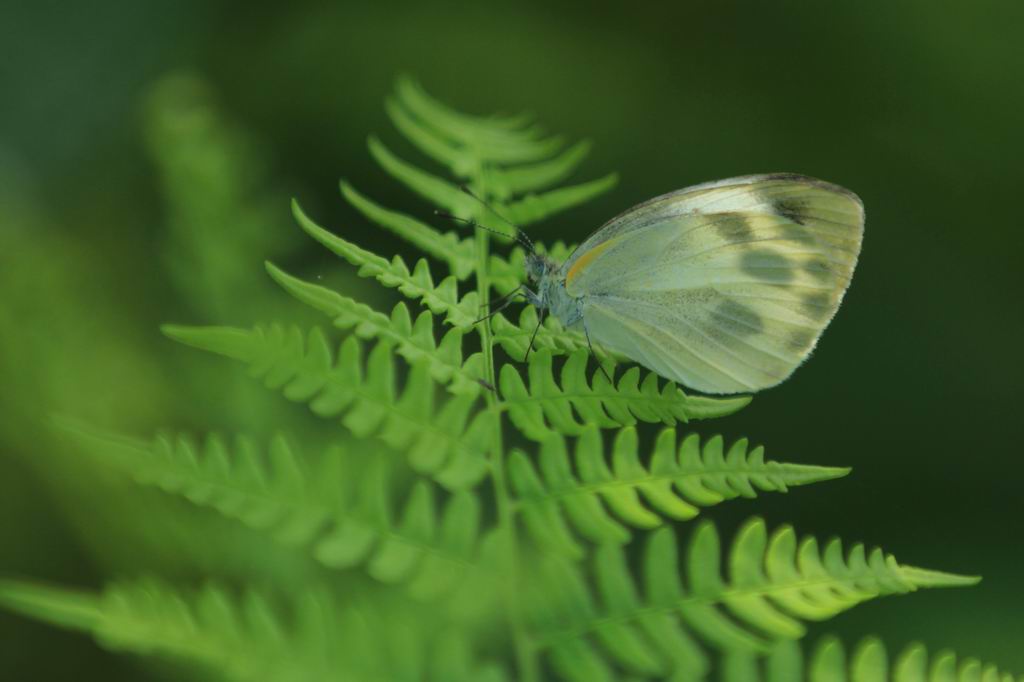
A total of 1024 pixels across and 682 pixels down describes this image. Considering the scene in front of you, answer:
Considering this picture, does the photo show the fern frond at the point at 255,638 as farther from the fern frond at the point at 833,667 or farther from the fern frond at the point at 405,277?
the fern frond at the point at 405,277

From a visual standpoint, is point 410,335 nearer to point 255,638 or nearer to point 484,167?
point 255,638

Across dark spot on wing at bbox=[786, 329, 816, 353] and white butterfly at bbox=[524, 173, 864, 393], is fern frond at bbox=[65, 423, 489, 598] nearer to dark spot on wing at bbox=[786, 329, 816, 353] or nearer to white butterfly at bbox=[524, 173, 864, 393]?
white butterfly at bbox=[524, 173, 864, 393]

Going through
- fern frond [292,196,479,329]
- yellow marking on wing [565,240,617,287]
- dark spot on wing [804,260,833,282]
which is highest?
dark spot on wing [804,260,833,282]

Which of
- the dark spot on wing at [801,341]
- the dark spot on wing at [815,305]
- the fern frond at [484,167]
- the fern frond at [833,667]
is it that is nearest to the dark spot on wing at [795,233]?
the dark spot on wing at [815,305]

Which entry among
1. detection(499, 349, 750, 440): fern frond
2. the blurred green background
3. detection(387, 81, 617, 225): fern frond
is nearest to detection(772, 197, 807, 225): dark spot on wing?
detection(387, 81, 617, 225): fern frond

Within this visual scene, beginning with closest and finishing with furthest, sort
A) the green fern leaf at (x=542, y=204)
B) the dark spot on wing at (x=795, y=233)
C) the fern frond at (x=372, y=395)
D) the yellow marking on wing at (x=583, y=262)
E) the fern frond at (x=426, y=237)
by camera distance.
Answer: the fern frond at (x=372, y=395) → the fern frond at (x=426, y=237) → the green fern leaf at (x=542, y=204) → the yellow marking on wing at (x=583, y=262) → the dark spot on wing at (x=795, y=233)
